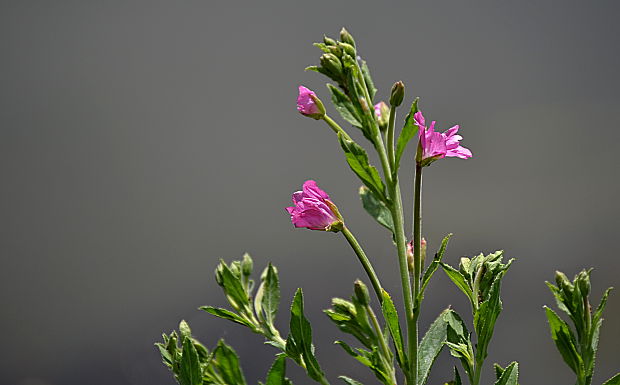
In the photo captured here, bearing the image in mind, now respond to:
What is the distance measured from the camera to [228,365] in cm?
59

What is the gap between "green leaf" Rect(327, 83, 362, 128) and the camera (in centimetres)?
51

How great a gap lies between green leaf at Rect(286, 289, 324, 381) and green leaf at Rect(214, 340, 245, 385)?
87 mm

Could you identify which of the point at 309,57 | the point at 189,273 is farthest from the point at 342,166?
the point at 189,273

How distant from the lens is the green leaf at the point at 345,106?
512mm

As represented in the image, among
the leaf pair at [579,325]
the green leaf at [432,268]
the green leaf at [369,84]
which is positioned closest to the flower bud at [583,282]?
the leaf pair at [579,325]

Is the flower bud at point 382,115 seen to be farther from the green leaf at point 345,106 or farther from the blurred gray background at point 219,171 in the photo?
the blurred gray background at point 219,171

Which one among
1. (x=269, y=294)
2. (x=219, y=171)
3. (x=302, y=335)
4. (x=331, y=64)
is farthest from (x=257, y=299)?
(x=219, y=171)

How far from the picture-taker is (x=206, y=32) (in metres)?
1.88

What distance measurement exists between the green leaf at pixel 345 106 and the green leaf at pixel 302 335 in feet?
0.44

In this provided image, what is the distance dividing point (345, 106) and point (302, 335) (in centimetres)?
17

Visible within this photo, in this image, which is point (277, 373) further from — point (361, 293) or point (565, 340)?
point (565, 340)

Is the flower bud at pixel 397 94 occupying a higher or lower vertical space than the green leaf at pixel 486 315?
higher

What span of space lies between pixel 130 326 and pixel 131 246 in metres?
0.21

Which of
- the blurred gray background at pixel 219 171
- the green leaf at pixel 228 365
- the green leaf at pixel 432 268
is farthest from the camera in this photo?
the blurred gray background at pixel 219 171
